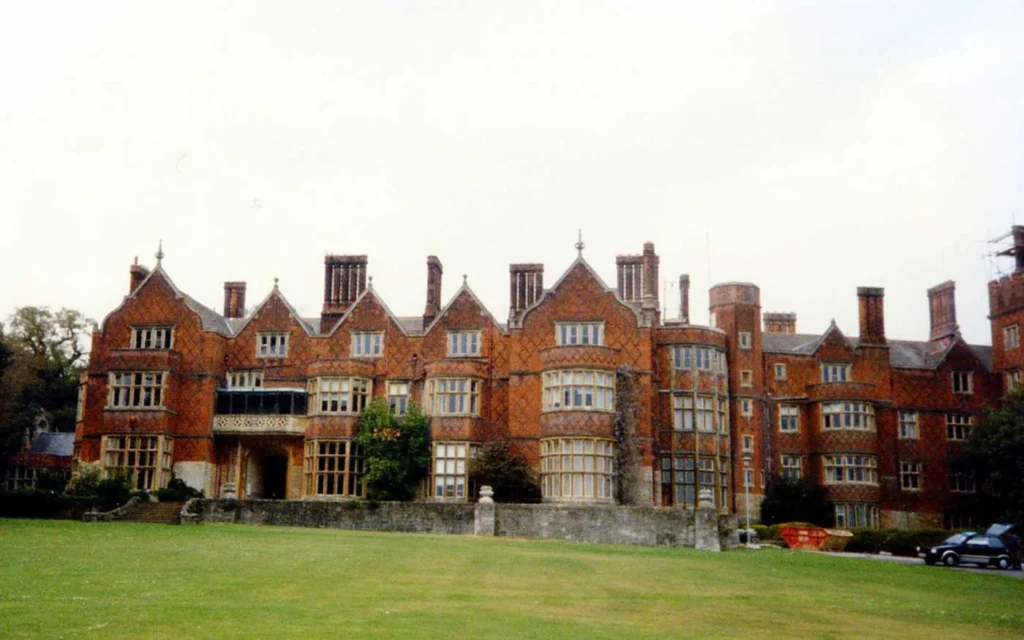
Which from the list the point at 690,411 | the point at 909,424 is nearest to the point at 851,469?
the point at 909,424

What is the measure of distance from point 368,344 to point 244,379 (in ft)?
20.3

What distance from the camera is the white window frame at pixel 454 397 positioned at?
153ft

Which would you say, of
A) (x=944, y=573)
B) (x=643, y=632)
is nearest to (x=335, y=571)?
(x=643, y=632)

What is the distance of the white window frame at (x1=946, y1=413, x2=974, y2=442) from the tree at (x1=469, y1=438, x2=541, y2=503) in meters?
23.0

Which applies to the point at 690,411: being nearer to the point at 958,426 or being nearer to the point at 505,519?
the point at 505,519

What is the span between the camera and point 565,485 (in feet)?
143

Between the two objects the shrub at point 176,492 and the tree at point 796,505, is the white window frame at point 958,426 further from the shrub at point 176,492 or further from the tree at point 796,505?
the shrub at point 176,492

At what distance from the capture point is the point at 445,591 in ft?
65.9

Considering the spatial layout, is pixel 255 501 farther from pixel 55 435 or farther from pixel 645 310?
pixel 55 435

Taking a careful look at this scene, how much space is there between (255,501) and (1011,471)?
32.3 m

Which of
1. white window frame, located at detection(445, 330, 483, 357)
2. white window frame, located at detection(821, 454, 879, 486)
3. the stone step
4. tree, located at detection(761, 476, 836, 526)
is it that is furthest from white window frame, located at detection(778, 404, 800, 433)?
the stone step

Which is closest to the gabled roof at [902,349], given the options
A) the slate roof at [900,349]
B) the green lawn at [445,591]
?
the slate roof at [900,349]

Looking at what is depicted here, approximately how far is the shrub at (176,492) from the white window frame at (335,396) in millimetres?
5843

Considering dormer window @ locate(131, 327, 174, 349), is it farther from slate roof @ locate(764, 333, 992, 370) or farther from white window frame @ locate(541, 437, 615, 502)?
slate roof @ locate(764, 333, 992, 370)
